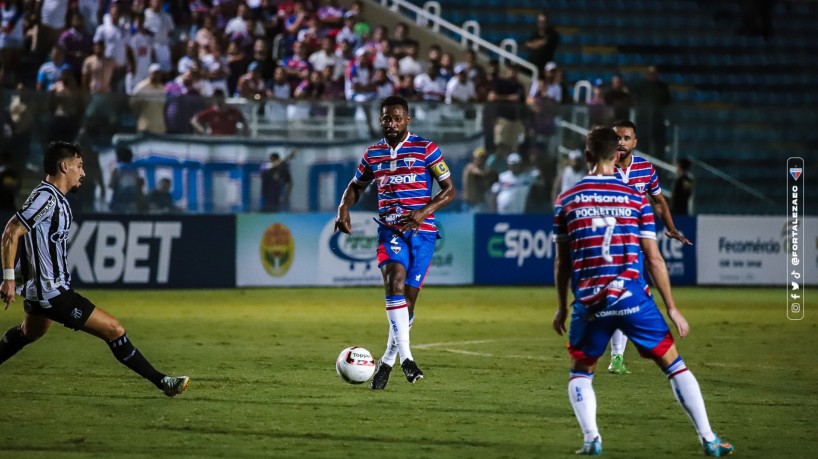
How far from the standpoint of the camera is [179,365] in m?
12.2

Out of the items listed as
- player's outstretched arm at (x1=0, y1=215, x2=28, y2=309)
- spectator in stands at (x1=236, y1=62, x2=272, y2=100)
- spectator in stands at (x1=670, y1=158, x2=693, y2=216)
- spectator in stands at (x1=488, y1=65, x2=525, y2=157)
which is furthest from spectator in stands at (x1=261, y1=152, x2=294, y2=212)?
player's outstretched arm at (x1=0, y1=215, x2=28, y2=309)

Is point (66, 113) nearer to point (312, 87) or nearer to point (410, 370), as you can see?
point (312, 87)

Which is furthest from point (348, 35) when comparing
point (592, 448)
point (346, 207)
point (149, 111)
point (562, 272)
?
point (592, 448)

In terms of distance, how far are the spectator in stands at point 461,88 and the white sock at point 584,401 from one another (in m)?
17.2

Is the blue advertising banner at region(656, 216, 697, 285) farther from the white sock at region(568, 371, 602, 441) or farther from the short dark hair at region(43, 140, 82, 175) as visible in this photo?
the white sock at region(568, 371, 602, 441)

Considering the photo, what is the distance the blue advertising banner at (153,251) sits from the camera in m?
20.8

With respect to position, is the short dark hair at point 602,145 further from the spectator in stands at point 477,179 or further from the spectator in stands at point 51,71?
the spectator in stands at point 51,71

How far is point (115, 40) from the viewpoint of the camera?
2297 cm

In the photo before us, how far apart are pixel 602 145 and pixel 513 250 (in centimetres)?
1594

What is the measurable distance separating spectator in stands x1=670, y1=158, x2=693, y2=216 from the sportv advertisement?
3.91m

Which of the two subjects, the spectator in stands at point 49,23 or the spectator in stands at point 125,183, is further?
the spectator in stands at point 49,23

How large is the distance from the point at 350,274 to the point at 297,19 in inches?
236

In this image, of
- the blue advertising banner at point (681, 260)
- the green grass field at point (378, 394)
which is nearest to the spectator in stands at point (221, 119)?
the green grass field at point (378, 394)

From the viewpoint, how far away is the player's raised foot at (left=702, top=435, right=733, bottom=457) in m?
7.38
